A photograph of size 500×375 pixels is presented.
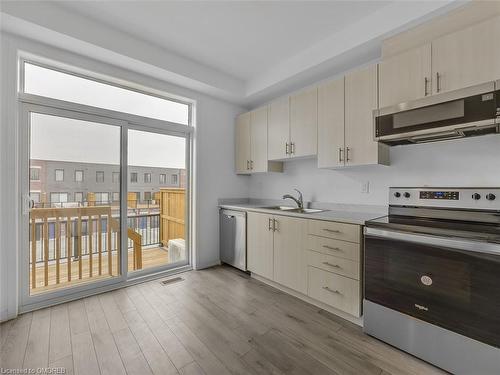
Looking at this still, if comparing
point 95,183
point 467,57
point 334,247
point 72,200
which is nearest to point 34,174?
point 72,200

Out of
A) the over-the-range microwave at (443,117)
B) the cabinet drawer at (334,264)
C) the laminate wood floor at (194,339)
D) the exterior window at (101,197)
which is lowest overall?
the laminate wood floor at (194,339)

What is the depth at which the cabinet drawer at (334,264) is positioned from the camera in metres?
1.96

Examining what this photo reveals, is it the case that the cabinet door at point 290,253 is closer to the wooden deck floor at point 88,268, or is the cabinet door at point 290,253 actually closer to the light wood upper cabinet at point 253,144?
the light wood upper cabinet at point 253,144

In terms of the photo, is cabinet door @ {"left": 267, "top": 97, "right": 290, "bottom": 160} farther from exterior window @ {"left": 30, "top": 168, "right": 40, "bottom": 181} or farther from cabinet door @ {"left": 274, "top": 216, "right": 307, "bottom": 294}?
exterior window @ {"left": 30, "top": 168, "right": 40, "bottom": 181}

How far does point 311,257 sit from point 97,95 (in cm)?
288

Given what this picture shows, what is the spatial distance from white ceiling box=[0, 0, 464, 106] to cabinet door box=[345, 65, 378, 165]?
0.33 m

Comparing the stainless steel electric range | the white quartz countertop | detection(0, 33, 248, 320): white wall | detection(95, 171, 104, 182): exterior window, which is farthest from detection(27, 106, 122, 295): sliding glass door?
the stainless steel electric range

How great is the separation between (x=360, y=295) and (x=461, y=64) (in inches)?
73.6

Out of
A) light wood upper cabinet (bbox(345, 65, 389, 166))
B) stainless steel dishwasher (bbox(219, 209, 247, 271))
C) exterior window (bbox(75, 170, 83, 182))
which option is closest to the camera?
light wood upper cabinet (bbox(345, 65, 389, 166))

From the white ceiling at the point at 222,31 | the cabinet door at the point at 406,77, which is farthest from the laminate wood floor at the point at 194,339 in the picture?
the white ceiling at the point at 222,31

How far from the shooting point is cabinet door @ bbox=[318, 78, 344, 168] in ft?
7.63

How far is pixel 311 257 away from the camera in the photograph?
2.28 metres

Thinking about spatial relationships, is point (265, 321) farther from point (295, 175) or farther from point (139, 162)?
point (139, 162)

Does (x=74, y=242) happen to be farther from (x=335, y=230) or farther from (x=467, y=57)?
(x=467, y=57)
